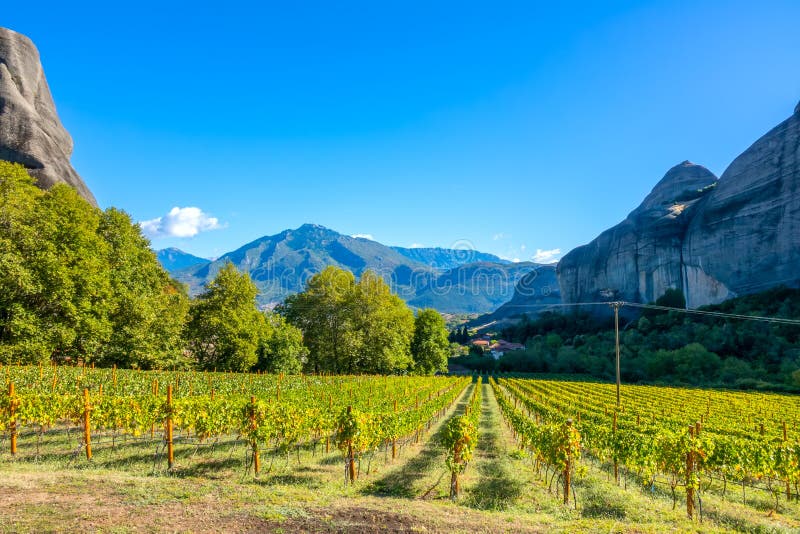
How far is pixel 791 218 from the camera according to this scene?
63.4 meters

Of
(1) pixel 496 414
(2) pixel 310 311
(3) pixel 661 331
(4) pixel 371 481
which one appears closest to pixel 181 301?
(2) pixel 310 311

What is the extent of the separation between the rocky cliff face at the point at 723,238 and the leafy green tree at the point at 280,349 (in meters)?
77.5

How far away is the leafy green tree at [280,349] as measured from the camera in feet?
135

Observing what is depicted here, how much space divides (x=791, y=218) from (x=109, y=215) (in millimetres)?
92895

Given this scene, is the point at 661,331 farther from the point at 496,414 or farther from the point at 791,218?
the point at 496,414

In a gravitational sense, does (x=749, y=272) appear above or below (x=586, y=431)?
above

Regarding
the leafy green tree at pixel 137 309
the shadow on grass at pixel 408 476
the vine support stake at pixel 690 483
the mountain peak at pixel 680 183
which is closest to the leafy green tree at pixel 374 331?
the leafy green tree at pixel 137 309

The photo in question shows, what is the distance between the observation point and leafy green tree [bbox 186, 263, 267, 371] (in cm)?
3641

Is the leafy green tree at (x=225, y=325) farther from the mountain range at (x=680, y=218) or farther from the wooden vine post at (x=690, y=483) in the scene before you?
the wooden vine post at (x=690, y=483)

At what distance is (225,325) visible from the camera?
36062 mm

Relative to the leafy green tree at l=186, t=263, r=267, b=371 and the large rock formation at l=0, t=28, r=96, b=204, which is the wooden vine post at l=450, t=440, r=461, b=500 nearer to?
the leafy green tree at l=186, t=263, r=267, b=371

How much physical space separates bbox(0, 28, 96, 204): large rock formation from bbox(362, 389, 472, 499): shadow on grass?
4834 centimetres

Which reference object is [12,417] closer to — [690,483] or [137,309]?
[690,483]

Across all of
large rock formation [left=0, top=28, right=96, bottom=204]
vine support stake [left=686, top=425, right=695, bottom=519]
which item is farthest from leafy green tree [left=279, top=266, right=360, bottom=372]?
vine support stake [left=686, top=425, right=695, bottom=519]
